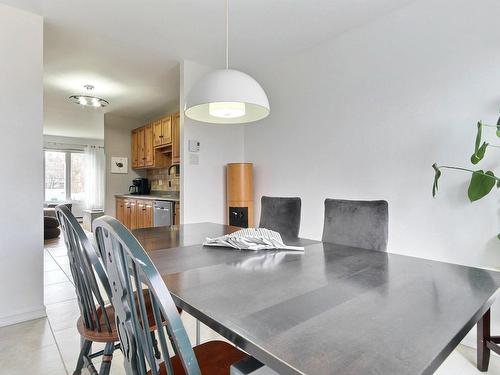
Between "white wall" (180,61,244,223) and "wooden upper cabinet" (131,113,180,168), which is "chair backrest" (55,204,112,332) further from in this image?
"wooden upper cabinet" (131,113,180,168)

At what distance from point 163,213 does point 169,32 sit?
2.38 metres

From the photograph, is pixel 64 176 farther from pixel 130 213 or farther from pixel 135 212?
pixel 135 212

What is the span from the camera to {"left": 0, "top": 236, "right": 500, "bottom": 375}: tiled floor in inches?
67.5

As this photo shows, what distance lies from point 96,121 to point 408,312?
280 inches

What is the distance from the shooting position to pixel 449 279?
40.6 inches

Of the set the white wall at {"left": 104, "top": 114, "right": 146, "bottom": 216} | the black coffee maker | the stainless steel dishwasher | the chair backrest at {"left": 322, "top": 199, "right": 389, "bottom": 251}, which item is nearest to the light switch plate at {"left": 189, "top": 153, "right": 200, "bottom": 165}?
the stainless steel dishwasher

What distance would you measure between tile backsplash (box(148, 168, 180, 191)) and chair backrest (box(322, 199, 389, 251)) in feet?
12.4

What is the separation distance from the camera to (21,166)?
2318mm

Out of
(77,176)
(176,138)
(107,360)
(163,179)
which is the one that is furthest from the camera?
(77,176)

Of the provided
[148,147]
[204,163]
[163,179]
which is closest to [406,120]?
[204,163]

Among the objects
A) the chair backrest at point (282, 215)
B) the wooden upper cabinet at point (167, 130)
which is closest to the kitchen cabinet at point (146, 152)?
→ the wooden upper cabinet at point (167, 130)

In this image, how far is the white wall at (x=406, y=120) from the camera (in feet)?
6.40

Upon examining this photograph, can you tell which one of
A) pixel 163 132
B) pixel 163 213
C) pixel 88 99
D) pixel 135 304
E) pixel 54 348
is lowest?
pixel 54 348

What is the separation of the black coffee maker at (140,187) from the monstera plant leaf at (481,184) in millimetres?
5432
